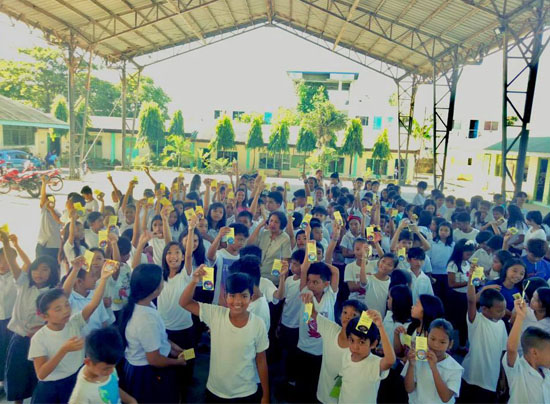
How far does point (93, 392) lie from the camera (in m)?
2.01

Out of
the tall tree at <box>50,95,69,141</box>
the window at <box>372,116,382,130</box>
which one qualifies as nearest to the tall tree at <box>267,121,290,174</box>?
the window at <box>372,116,382,130</box>

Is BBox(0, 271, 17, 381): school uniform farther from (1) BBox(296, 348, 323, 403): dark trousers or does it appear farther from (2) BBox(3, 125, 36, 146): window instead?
Answer: (2) BBox(3, 125, 36, 146): window

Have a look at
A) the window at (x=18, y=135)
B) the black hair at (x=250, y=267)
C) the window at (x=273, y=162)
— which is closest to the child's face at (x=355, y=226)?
the black hair at (x=250, y=267)

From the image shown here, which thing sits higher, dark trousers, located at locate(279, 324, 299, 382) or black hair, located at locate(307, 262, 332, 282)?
black hair, located at locate(307, 262, 332, 282)

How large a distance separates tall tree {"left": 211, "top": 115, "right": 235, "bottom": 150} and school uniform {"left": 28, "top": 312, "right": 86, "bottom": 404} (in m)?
21.9

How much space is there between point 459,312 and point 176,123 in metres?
23.3

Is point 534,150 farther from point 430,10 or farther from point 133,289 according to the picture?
point 133,289

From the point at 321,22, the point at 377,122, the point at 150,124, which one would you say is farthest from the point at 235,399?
the point at 377,122

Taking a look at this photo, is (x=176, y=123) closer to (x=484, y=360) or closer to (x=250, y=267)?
(x=250, y=267)

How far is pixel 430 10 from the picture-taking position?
10594 millimetres

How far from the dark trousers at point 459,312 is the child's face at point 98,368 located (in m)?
3.44

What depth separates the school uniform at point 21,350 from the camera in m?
2.82

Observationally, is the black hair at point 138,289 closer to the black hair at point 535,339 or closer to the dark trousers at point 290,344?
the dark trousers at point 290,344

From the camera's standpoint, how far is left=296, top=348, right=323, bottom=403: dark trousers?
10.3ft
